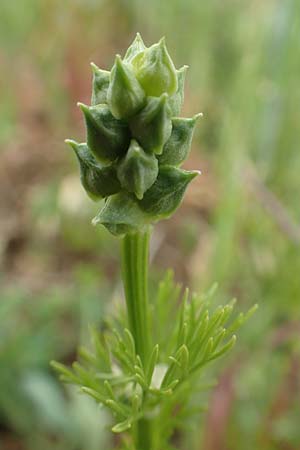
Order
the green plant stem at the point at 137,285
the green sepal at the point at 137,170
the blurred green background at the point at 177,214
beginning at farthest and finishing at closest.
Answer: the blurred green background at the point at 177,214
the green plant stem at the point at 137,285
the green sepal at the point at 137,170

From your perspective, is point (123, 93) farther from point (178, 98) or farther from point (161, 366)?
point (161, 366)

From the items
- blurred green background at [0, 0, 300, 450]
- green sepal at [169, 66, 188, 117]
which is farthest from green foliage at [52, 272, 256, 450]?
blurred green background at [0, 0, 300, 450]

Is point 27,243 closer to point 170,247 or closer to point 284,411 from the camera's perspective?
point 170,247

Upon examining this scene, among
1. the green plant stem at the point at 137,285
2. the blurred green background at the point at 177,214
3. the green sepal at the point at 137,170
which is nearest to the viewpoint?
the green sepal at the point at 137,170

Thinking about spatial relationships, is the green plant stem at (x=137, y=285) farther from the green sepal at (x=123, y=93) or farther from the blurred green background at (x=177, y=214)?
the blurred green background at (x=177, y=214)

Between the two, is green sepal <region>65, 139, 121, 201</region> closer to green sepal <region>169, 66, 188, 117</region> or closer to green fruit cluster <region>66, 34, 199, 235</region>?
green fruit cluster <region>66, 34, 199, 235</region>

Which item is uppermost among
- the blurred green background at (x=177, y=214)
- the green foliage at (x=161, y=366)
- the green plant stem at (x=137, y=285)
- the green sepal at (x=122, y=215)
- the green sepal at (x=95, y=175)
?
the blurred green background at (x=177, y=214)

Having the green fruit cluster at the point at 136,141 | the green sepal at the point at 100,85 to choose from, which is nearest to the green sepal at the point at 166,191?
the green fruit cluster at the point at 136,141

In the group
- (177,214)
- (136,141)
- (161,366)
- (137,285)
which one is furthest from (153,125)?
(177,214)
